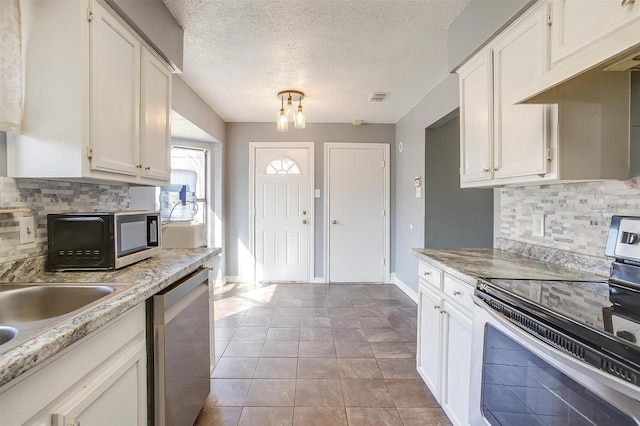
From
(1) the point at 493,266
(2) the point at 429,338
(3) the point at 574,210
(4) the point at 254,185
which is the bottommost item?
(2) the point at 429,338

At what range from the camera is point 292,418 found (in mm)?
1810

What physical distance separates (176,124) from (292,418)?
3.03 meters

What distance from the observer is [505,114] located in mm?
1642

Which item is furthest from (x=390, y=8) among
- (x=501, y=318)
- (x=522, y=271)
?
(x=501, y=318)

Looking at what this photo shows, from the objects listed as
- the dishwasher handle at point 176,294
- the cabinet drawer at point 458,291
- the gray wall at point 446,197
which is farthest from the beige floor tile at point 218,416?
the gray wall at point 446,197

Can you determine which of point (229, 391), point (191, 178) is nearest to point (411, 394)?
point (229, 391)

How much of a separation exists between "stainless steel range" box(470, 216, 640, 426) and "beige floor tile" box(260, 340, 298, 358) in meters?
1.54

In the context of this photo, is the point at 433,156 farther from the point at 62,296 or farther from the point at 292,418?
the point at 62,296

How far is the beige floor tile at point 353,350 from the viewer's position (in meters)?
2.54

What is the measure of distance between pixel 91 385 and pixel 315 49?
2479mm

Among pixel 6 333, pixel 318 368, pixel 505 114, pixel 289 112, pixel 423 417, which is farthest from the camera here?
pixel 289 112

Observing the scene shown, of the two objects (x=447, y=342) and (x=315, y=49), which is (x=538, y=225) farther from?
(x=315, y=49)

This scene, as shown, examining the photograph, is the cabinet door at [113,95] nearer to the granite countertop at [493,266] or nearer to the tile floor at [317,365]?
the tile floor at [317,365]

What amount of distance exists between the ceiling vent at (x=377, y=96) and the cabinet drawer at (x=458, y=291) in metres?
2.46
